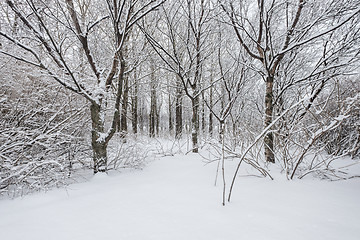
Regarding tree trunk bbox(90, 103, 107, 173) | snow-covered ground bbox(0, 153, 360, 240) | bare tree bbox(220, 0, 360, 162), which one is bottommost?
snow-covered ground bbox(0, 153, 360, 240)

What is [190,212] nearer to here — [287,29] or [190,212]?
[190,212]

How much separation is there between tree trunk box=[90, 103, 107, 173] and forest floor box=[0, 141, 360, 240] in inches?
25.1

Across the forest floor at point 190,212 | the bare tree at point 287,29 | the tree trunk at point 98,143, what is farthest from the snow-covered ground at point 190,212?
the bare tree at point 287,29

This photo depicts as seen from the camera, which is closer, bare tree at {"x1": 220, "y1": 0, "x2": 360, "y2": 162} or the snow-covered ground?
the snow-covered ground

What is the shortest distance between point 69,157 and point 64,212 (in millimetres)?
1758

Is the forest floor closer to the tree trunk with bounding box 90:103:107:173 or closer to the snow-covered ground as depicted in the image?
the snow-covered ground

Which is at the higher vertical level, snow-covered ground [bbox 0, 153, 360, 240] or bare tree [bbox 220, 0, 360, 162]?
bare tree [bbox 220, 0, 360, 162]

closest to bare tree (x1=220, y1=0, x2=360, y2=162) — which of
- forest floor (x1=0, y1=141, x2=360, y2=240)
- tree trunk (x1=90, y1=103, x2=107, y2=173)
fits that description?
forest floor (x1=0, y1=141, x2=360, y2=240)

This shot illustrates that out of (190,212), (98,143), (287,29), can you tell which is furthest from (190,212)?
(287,29)

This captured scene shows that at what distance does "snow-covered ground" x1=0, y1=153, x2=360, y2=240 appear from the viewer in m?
1.20

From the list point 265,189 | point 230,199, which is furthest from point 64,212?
point 265,189

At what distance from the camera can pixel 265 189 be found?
1.97 meters

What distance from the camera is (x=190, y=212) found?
4.91ft

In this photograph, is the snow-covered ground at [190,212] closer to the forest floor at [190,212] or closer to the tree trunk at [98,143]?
the forest floor at [190,212]
